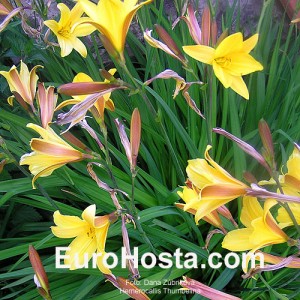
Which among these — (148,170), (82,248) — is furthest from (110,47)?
(148,170)

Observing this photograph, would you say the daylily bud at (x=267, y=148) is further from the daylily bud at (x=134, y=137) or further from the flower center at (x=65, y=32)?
the flower center at (x=65, y=32)

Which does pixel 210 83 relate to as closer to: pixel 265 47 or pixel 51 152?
pixel 51 152

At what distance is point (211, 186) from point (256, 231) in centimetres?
12

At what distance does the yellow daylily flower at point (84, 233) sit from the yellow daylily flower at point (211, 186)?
221 millimetres

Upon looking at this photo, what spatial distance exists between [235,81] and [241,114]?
2.25 feet

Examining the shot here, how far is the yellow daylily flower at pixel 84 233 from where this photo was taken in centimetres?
97

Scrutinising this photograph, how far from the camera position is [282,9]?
238 cm

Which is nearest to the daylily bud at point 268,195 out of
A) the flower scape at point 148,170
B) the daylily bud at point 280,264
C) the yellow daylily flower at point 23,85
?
the flower scape at point 148,170

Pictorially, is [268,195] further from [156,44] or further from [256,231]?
[156,44]

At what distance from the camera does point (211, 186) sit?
2.61 ft

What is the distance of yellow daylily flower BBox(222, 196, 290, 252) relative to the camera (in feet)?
2.70

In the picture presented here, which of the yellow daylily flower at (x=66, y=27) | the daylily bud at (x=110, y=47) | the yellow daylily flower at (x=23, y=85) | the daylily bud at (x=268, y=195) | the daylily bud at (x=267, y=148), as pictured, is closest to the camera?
the daylily bud at (x=268, y=195)

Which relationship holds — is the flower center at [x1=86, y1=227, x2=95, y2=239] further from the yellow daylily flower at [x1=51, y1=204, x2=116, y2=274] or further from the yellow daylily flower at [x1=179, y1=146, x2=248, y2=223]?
the yellow daylily flower at [x1=179, y1=146, x2=248, y2=223]

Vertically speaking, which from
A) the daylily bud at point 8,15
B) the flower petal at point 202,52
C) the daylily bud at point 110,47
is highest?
the daylily bud at point 8,15
